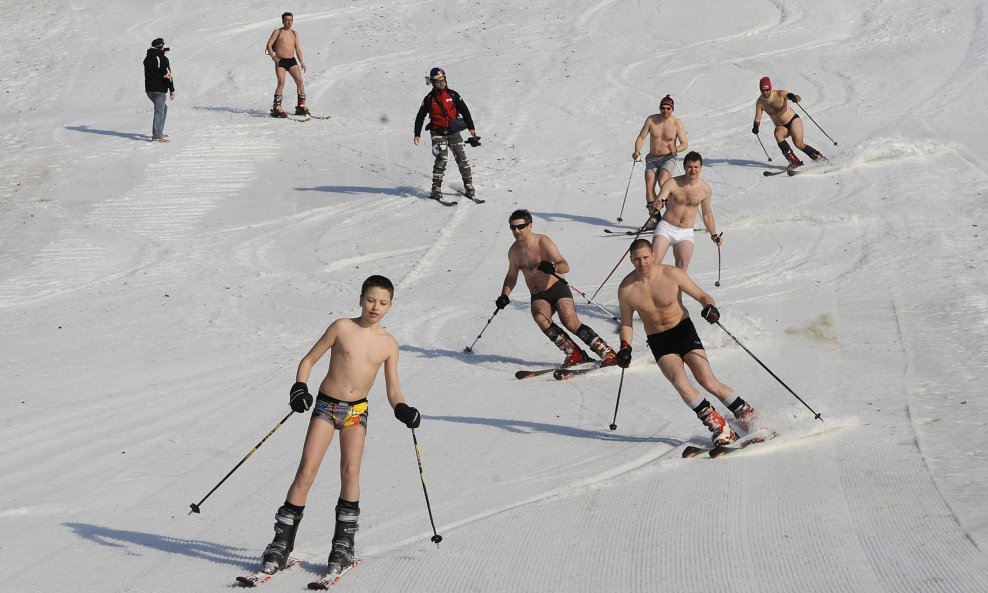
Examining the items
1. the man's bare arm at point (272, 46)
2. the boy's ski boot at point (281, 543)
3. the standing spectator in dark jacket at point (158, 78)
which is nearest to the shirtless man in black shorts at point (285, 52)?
the man's bare arm at point (272, 46)

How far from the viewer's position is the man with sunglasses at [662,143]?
611 inches

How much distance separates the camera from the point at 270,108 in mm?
21844

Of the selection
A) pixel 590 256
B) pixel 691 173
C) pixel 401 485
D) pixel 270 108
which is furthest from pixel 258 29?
pixel 401 485

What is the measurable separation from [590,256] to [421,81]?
9380 millimetres

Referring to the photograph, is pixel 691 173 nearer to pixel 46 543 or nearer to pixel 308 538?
pixel 308 538

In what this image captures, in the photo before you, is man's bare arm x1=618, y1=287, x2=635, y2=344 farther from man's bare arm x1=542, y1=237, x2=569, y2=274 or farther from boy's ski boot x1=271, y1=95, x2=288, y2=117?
boy's ski boot x1=271, y1=95, x2=288, y2=117

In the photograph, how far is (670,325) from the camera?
8.62 m

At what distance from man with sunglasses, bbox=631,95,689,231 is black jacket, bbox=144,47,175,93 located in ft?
27.0

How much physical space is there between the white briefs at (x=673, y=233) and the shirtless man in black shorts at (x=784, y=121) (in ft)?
19.2

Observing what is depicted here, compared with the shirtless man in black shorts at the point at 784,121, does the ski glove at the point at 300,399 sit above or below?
below

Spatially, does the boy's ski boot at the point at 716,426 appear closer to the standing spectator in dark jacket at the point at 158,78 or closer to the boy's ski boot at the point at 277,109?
the standing spectator in dark jacket at the point at 158,78

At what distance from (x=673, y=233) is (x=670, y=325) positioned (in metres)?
3.91

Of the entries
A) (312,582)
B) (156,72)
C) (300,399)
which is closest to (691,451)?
(312,582)

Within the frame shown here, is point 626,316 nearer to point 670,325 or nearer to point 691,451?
point 670,325
